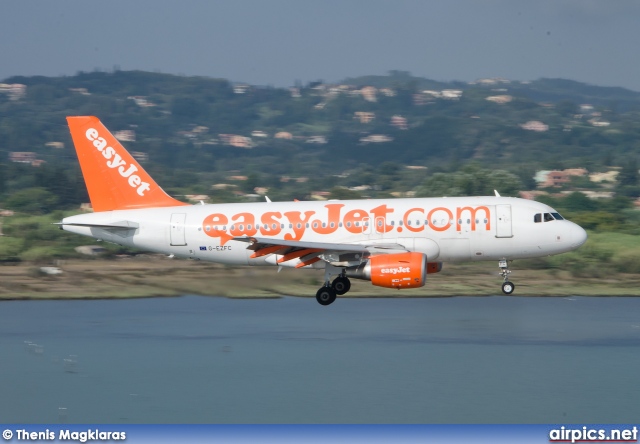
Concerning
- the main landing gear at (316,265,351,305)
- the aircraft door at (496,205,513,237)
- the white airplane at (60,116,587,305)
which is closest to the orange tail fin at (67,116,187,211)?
the white airplane at (60,116,587,305)

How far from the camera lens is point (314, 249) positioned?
1563 inches

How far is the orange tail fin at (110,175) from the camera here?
146 feet

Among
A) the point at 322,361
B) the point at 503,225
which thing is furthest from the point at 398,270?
the point at 503,225

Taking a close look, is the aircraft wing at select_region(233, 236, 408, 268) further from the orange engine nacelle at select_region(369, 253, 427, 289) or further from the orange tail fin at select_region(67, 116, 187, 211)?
the orange tail fin at select_region(67, 116, 187, 211)

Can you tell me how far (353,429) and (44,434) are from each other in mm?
9139

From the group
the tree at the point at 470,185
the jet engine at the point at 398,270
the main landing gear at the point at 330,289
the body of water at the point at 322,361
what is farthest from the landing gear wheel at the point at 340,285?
the tree at the point at 470,185

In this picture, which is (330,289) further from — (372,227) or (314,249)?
(372,227)

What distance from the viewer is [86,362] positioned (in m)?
40.2

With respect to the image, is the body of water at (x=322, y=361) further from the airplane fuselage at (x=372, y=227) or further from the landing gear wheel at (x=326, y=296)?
the airplane fuselage at (x=372, y=227)

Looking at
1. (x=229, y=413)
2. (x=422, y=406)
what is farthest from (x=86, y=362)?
(x=422, y=406)

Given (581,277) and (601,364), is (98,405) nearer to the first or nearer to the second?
(601,364)

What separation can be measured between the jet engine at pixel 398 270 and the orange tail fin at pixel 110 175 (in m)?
10.4

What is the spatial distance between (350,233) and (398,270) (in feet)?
10.6

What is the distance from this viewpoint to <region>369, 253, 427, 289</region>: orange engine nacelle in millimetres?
39094
